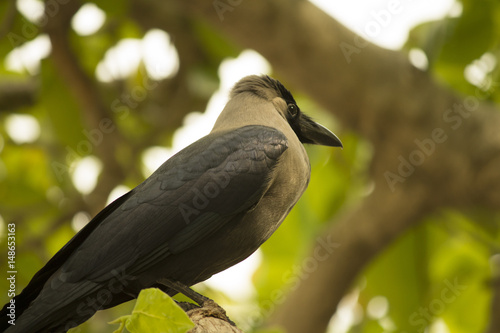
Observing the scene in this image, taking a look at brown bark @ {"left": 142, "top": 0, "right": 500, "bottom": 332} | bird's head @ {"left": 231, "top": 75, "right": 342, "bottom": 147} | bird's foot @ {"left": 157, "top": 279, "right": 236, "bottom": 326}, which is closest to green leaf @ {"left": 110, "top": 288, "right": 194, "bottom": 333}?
bird's foot @ {"left": 157, "top": 279, "right": 236, "bottom": 326}

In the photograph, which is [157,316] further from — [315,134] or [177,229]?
[315,134]

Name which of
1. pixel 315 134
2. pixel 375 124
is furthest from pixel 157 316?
pixel 375 124

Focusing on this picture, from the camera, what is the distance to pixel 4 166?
237 inches

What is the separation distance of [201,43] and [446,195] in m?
2.49

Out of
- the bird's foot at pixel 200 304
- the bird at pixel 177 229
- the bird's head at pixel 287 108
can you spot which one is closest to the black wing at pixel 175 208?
the bird at pixel 177 229

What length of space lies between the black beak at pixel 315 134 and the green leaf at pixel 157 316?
1464 millimetres

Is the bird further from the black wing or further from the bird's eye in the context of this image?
the bird's eye

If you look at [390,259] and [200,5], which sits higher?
[200,5]

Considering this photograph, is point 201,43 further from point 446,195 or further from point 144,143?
point 446,195

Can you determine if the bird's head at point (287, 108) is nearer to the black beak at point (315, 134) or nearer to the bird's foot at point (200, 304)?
the black beak at point (315, 134)

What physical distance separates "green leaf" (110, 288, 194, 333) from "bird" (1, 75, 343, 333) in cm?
50

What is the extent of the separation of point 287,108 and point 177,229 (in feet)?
3.24

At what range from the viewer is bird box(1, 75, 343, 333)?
91.0 inches

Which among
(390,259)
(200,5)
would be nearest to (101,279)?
(200,5)
